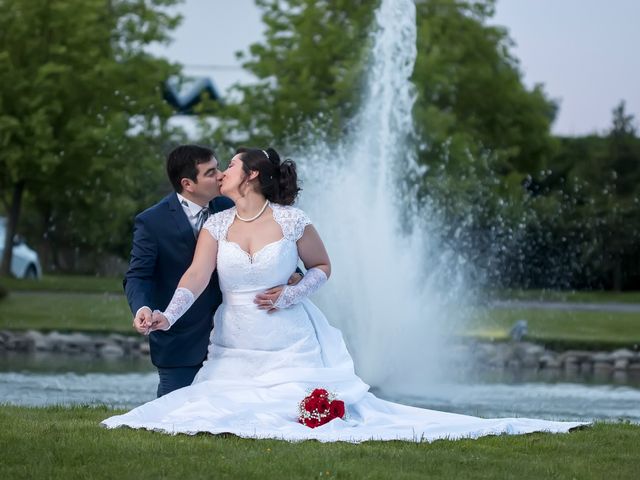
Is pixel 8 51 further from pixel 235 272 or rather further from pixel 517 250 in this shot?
pixel 235 272

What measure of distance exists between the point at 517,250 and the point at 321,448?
87.7 ft

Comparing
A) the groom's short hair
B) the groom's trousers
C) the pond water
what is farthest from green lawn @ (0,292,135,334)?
the groom's short hair

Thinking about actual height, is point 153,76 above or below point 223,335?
above

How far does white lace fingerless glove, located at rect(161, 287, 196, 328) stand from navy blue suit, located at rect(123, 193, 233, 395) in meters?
0.24

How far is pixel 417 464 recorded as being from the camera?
6656 mm

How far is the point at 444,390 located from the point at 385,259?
9.12 ft

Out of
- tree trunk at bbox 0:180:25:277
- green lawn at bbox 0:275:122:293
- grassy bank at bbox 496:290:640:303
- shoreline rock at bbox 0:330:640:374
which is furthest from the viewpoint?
grassy bank at bbox 496:290:640:303

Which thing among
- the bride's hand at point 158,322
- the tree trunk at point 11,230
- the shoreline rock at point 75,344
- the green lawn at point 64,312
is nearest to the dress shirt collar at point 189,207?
the bride's hand at point 158,322

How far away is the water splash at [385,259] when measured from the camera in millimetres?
15812

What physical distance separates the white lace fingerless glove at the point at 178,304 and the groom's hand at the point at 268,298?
1.26 ft

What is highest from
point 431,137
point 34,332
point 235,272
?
point 431,137

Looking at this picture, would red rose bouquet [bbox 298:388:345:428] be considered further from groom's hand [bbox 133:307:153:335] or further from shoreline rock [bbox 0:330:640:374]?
shoreline rock [bbox 0:330:640:374]

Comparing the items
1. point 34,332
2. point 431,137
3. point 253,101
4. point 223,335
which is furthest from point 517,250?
point 223,335

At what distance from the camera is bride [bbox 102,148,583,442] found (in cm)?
762
